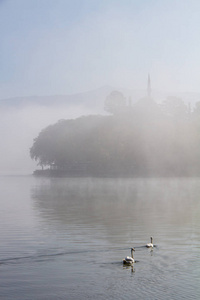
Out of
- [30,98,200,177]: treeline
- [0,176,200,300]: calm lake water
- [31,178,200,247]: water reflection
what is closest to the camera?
[0,176,200,300]: calm lake water

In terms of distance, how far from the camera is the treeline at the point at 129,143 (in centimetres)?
14325

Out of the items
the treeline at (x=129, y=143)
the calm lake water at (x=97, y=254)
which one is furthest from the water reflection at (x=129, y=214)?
the treeline at (x=129, y=143)

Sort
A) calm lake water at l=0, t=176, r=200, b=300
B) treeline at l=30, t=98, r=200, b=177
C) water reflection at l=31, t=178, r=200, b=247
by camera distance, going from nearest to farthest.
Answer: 1. calm lake water at l=0, t=176, r=200, b=300
2. water reflection at l=31, t=178, r=200, b=247
3. treeline at l=30, t=98, r=200, b=177

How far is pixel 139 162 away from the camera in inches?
5694

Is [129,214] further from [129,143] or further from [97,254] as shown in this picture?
[129,143]

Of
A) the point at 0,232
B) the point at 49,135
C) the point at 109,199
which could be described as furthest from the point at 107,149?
the point at 0,232

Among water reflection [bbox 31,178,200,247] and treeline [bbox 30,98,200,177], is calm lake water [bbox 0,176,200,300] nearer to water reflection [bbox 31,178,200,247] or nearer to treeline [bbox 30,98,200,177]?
water reflection [bbox 31,178,200,247]

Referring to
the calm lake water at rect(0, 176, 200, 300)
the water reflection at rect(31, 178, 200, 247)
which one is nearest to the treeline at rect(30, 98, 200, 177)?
the water reflection at rect(31, 178, 200, 247)

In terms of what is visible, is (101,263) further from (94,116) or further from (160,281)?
(94,116)

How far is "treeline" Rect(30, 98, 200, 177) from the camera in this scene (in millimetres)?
143250

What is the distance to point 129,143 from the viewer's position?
146 metres

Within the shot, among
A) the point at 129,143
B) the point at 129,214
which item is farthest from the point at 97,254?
the point at 129,143

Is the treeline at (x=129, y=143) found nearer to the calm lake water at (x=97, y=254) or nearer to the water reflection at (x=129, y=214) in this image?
the water reflection at (x=129, y=214)

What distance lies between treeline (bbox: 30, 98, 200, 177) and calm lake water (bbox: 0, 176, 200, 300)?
98.6 metres
